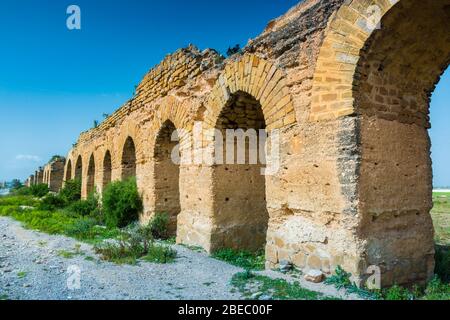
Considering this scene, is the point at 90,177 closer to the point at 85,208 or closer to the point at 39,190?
the point at 85,208

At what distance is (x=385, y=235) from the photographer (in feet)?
12.8

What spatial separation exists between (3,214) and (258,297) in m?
12.5

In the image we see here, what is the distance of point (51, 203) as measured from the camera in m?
13.8

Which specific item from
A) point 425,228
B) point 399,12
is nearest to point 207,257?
point 425,228

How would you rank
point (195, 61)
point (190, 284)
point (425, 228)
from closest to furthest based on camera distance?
point (190, 284)
point (425, 228)
point (195, 61)

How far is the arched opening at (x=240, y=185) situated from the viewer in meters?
6.06

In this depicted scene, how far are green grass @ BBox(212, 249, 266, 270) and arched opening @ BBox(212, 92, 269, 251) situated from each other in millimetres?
188

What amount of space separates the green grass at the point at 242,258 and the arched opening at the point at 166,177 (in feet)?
8.65

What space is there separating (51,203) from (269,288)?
12710 mm

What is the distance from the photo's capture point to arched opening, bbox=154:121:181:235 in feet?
26.9

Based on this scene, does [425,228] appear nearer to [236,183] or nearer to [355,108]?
[355,108]

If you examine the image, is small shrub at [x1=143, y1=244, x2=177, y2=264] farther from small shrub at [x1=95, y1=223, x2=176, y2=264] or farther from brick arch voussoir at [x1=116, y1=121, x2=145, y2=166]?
brick arch voussoir at [x1=116, y1=121, x2=145, y2=166]

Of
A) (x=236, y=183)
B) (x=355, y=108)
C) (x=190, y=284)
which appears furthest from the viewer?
(x=236, y=183)

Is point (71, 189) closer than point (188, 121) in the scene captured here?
No
